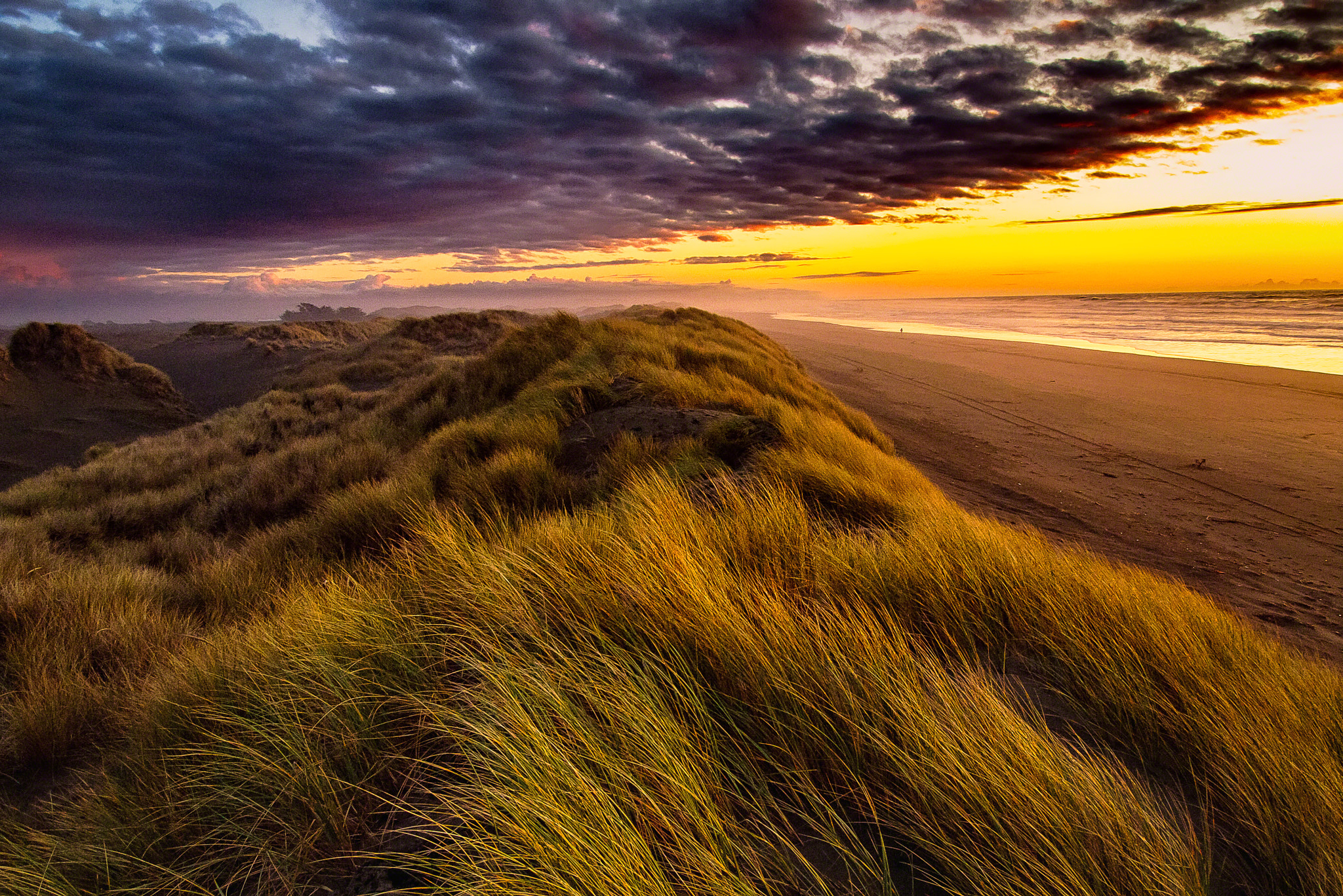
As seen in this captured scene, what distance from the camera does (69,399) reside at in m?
17.1

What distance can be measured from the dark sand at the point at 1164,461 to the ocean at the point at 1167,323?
148 inches

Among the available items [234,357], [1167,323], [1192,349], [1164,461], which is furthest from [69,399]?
[1167,323]

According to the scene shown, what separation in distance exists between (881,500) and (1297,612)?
4.37 meters

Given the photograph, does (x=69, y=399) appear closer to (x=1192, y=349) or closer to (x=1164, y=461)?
(x=1164, y=461)

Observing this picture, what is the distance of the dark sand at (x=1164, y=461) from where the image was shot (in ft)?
20.3

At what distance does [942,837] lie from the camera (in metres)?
1.35

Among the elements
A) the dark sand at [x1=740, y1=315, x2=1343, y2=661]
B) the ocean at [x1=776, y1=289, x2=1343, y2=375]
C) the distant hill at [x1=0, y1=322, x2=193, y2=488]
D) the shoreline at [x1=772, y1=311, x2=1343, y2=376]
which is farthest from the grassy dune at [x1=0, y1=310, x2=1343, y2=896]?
the ocean at [x1=776, y1=289, x2=1343, y2=375]

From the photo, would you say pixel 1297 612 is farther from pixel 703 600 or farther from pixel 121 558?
pixel 121 558

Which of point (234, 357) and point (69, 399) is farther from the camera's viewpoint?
point (234, 357)

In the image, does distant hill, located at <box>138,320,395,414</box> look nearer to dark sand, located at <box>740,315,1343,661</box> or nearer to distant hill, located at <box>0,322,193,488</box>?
distant hill, located at <box>0,322,193,488</box>

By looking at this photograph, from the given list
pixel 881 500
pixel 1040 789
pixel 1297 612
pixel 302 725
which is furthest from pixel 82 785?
pixel 1297 612

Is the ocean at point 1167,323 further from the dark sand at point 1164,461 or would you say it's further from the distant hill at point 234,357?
the distant hill at point 234,357

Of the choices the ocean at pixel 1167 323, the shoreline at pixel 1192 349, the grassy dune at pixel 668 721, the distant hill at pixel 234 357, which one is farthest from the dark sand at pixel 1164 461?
the distant hill at pixel 234 357

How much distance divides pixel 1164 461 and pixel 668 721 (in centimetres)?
1166
